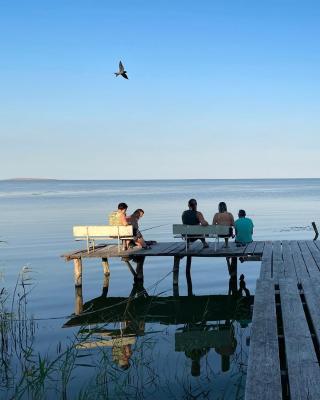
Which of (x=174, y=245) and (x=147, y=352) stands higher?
(x=174, y=245)

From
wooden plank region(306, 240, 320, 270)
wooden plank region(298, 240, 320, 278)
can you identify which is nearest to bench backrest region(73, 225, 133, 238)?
wooden plank region(298, 240, 320, 278)

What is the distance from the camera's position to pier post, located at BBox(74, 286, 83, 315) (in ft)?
45.4

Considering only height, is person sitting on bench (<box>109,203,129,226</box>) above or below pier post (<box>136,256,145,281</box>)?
above

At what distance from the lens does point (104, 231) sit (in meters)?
15.4

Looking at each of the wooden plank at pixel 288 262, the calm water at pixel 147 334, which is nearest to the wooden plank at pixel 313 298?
the wooden plank at pixel 288 262

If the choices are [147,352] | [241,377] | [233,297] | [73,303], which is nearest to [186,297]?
[233,297]

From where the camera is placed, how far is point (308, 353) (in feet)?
18.9

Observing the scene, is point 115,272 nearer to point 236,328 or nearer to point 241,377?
point 236,328

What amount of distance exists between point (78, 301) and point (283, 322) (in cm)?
902

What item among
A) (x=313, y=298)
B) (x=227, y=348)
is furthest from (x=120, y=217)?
(x=313, y=298)

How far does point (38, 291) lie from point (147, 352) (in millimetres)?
7419

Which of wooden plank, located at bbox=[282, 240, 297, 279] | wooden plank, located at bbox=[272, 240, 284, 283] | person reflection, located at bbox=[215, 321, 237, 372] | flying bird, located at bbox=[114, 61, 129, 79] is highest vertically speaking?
flying bird, located at bbox=[114, 61, 129, 79]

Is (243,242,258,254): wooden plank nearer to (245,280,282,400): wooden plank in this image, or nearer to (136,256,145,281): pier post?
(136,256,145,281): pier post

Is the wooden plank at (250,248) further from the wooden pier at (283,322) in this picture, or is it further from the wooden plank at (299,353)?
the wooden plank at (299,353)
